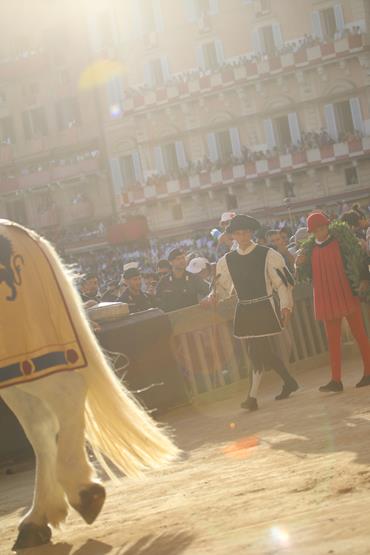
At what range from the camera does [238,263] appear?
9844mm

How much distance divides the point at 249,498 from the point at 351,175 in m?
42.7

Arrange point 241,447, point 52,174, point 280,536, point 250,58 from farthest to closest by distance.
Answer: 1. point 52,174
2. point 250,58
3. point 241,447
4. point 280,536

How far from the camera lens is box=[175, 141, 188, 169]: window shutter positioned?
5084 cm

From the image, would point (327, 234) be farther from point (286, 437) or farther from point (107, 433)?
point (107, 433)

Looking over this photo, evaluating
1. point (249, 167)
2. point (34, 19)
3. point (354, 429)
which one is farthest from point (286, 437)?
point (34, 19)

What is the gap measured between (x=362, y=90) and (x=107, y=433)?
4361cm

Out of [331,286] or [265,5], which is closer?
[331,286]

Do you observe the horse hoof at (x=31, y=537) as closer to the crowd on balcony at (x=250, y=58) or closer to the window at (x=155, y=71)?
the crowd on balcony at (x=250, y=58)

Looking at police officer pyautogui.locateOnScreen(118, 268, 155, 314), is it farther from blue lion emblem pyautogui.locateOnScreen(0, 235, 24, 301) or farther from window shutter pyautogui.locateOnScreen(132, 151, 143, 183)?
window shutter pyautogui.locateOnScreen(132, 151, 143, 183)

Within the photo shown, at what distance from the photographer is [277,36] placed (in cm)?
4872

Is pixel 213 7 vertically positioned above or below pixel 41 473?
above

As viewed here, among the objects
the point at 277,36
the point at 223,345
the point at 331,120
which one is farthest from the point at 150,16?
the point at 223,345

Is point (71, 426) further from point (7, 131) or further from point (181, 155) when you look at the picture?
point (7, 131)

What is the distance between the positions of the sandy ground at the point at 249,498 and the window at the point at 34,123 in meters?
48.0
